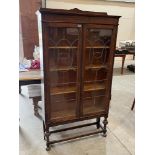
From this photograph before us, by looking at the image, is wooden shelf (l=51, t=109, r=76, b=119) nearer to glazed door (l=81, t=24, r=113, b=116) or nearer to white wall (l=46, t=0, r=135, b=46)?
glazed door (l=81, t=24, r=113, b=116)

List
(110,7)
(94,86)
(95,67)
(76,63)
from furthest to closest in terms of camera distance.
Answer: (110,7) < (94,86) < (95,67) < (76,63)

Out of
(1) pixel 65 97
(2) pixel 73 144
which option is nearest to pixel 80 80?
(1) pixel 65 97

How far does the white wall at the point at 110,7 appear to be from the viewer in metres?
5.25

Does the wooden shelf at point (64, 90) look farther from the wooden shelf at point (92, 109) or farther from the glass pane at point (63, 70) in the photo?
the wooden shelf at point (92, 109)

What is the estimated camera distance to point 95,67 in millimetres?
2020

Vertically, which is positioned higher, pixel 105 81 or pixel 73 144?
pixel 105 81

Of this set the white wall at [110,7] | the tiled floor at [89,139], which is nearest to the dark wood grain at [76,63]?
the tiled floor at [89,139]

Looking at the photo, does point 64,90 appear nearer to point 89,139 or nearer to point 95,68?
point 95,68

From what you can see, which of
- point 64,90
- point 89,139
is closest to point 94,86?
point 64,90

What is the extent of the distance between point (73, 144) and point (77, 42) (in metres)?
1.19

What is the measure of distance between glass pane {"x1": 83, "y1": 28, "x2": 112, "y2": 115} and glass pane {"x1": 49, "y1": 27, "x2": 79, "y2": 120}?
0.45 ft

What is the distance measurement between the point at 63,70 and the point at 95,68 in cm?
38
